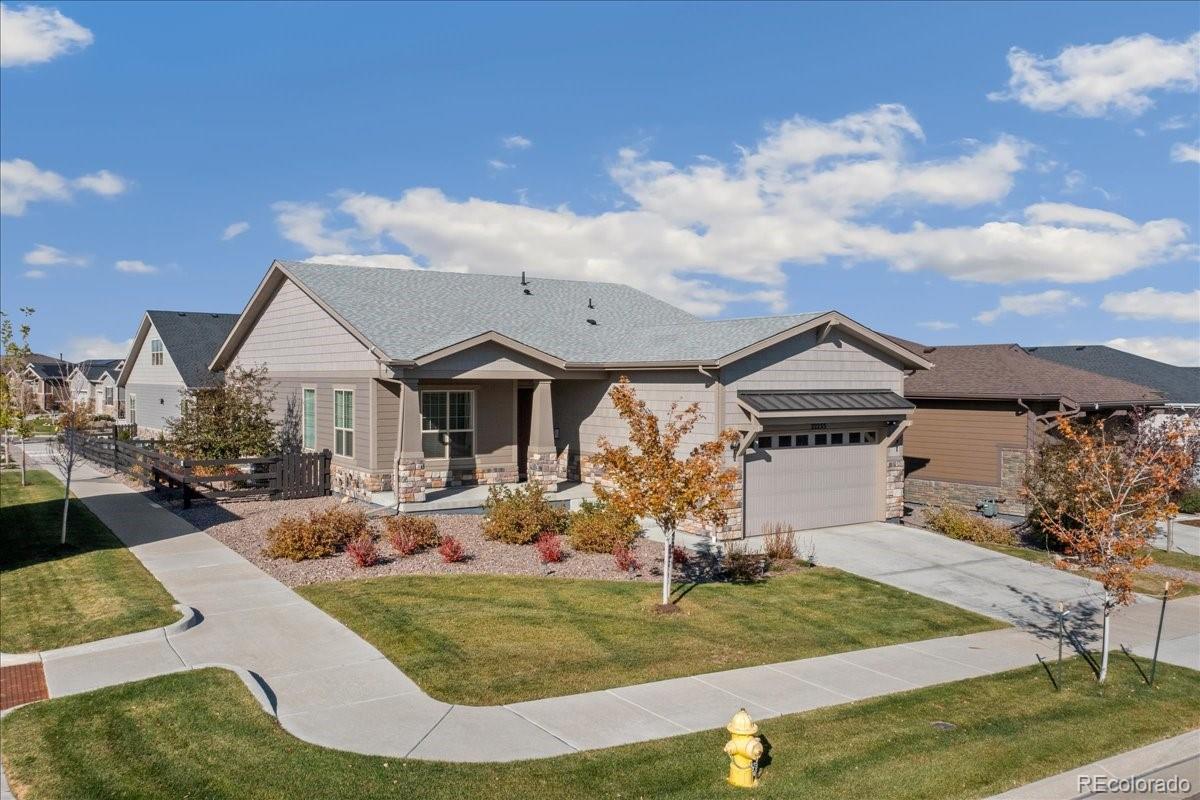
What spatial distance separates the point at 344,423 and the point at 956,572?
1475 cm

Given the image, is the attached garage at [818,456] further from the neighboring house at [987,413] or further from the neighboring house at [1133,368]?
the neighboring house at [1133,368]

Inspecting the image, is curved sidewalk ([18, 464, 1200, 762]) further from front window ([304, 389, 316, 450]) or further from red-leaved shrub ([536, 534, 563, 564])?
front window ([304, 389, 316, 450])

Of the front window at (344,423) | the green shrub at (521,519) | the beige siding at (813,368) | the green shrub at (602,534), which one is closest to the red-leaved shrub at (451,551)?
the green shrub at (521,519)

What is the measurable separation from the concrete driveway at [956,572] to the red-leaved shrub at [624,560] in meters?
3.76

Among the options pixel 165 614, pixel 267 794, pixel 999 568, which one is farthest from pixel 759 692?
pixel 999 568

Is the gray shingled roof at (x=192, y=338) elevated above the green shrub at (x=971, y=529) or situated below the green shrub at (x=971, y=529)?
above

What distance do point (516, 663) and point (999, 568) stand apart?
35.9 ft

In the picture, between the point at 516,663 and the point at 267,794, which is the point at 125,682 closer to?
the point at 267,794

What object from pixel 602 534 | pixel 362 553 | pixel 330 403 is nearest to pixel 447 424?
pixel 330 403

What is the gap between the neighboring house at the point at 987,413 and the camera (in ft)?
73.8

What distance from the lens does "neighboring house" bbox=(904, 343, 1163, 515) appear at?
22500 millimetres

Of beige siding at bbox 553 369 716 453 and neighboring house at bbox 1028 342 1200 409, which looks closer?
beige siding at bbox 553 369 716 453

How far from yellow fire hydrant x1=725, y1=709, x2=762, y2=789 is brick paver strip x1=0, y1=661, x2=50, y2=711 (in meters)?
7.05

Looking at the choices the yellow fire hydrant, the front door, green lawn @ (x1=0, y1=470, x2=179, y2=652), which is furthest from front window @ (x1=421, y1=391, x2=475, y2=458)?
the yellow fire hydrant
